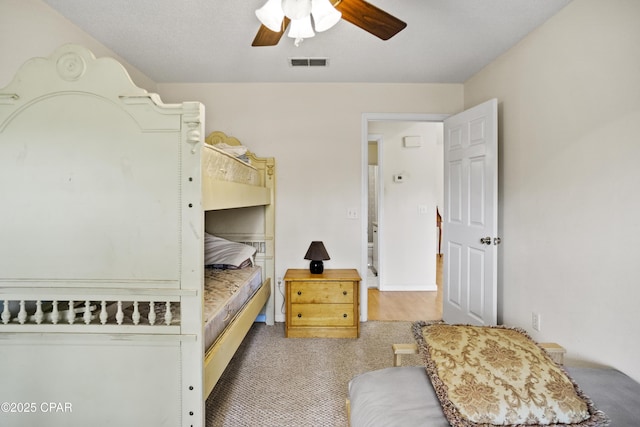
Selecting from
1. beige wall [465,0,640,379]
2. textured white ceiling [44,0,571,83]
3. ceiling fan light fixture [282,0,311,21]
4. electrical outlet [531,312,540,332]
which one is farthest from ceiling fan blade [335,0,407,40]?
electrical outlet [531,312,540,332]

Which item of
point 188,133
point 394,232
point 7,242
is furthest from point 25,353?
point 394,232

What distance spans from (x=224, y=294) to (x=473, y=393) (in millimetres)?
1424

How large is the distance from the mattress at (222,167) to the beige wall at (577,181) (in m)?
1.97

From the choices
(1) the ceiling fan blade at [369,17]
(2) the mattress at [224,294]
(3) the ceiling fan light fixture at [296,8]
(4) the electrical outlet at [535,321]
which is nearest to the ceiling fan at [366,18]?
(1) the ceiling fan blade at [369,17]

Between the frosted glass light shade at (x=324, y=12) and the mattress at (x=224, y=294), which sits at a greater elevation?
the frosted glass light shade at (x=324, y=12)

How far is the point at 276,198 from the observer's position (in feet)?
10.0

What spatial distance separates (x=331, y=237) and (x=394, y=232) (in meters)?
1.42

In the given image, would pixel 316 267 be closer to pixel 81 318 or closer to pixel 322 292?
pixel 322 292

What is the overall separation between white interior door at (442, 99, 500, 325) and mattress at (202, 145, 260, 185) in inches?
72.9

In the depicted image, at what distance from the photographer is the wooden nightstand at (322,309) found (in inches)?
105

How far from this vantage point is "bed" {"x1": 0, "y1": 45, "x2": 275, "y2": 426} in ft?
4.04

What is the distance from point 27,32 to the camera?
5.69 ft

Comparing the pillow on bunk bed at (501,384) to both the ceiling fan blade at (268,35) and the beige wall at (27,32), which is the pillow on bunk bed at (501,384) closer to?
the ceiling fan blade at (268,35)

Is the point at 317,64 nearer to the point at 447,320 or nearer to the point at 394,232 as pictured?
the point at 394,232
